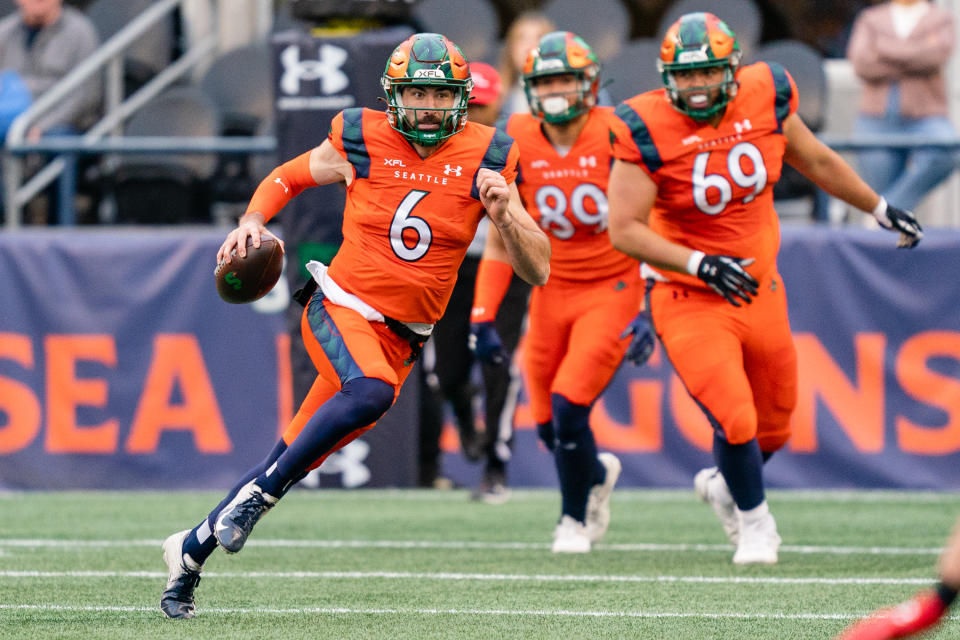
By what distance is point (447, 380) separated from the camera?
8.02 meters

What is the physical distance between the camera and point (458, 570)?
562 cm

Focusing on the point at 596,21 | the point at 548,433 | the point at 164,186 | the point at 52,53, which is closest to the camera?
the point at 548,433

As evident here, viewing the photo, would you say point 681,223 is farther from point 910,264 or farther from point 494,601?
point 910,264

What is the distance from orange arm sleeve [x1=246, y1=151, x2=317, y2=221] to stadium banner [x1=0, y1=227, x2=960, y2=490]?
3325 mm

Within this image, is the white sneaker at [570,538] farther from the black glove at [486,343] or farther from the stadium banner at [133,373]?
the stadium banner at [133,373]

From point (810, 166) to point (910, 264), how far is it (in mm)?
2742

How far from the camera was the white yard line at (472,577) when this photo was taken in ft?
17.3

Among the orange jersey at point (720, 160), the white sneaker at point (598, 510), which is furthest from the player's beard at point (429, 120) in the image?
the white sneaker at point (598, 510)

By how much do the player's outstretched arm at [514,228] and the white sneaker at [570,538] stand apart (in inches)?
62.7

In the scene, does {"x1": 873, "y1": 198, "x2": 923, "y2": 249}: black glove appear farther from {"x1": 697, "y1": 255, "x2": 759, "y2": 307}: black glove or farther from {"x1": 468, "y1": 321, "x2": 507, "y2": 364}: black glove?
{"x1": 468, "y1": 321, "x2": 507, "y2": 364}: black glove

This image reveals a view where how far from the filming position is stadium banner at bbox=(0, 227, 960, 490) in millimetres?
8289

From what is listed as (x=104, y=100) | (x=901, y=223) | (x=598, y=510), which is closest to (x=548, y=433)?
(x=598, y=510)

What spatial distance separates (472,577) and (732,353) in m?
1.19

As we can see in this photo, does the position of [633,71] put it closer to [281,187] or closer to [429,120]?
[429,120]
